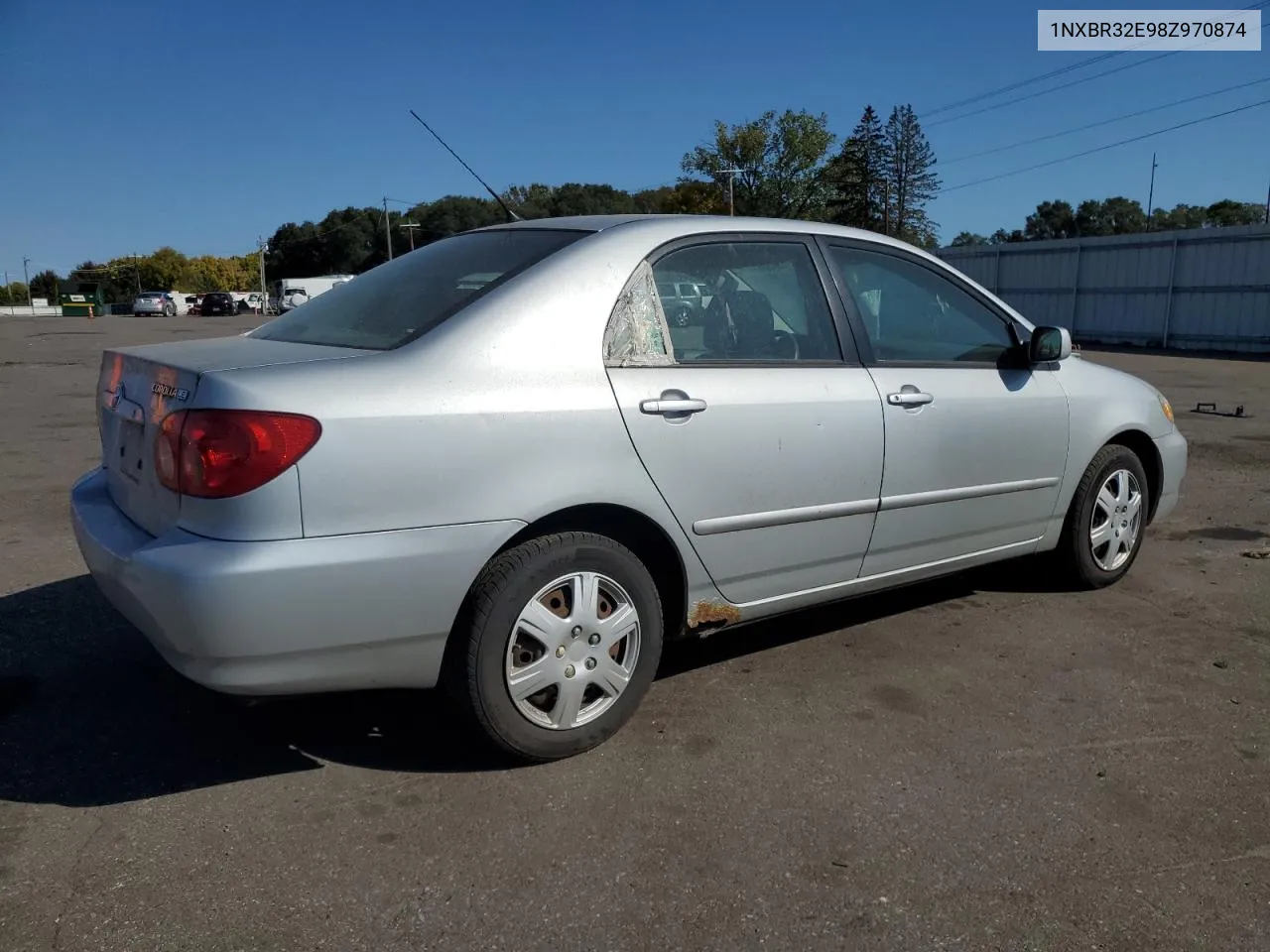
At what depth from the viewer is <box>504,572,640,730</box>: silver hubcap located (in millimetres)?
2939

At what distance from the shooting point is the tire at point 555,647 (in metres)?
2.85

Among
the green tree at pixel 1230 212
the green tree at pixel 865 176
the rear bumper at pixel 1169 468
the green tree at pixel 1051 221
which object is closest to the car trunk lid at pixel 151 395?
the rear bumper at pixel 1169 468

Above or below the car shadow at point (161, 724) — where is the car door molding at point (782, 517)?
above

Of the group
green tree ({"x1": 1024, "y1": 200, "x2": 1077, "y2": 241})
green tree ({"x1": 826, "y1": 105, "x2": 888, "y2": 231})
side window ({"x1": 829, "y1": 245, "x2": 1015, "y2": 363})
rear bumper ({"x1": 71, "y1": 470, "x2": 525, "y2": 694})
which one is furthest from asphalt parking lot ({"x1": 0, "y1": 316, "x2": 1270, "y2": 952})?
green tree ({"x1": 1024, "y1": 200, "x2": 1077, "y2": 241})

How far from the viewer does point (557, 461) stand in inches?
114

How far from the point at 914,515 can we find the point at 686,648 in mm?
1039

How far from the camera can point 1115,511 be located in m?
4.73

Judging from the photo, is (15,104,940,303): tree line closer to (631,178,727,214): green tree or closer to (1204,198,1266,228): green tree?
(631,178,727,214): green tree

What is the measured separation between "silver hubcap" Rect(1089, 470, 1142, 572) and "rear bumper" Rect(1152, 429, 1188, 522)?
7.7 inches

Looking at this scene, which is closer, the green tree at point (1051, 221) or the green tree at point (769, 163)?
the green tree at point (769, 163)

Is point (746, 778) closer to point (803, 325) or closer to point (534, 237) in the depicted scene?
point (803, 325)

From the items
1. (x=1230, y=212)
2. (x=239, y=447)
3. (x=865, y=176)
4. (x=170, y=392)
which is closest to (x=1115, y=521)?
(x=239, y=447)

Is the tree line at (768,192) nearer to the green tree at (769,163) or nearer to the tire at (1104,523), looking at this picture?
the green tree at (769,163)

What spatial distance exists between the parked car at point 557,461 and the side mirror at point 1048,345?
0.04ft
